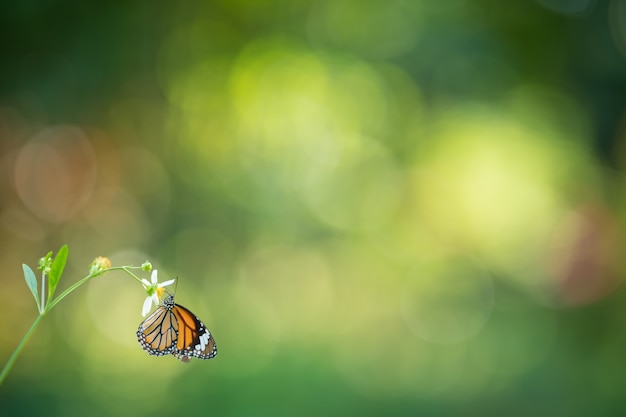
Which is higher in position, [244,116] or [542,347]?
[244,116]

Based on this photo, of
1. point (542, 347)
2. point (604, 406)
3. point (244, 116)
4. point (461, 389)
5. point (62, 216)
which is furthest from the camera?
point (244, 116)

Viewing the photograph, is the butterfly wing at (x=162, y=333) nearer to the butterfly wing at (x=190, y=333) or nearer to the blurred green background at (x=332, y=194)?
the butterfly wing at (x=190, y=333)

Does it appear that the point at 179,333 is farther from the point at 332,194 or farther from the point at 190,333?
the point at 332,194

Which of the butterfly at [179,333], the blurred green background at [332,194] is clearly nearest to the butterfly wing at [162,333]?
the butterfly at [179,333]

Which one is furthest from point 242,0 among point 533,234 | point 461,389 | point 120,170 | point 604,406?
point 604,406

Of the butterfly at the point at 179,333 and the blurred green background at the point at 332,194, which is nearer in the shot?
the butterfly at the point at 179,333

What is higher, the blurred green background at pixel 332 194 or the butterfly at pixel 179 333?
the blurred green background at pixel 332 194

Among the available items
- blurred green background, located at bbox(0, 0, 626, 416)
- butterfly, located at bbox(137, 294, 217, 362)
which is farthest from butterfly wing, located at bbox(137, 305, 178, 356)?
blurred green background, located at bbox(0, 0, 626, 416)

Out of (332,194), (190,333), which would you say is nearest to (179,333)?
(190,333)

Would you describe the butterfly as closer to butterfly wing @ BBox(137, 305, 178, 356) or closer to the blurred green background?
butterfly wing @ BBox(137, 305, 178, 356)

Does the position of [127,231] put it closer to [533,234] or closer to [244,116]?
[244,116]
